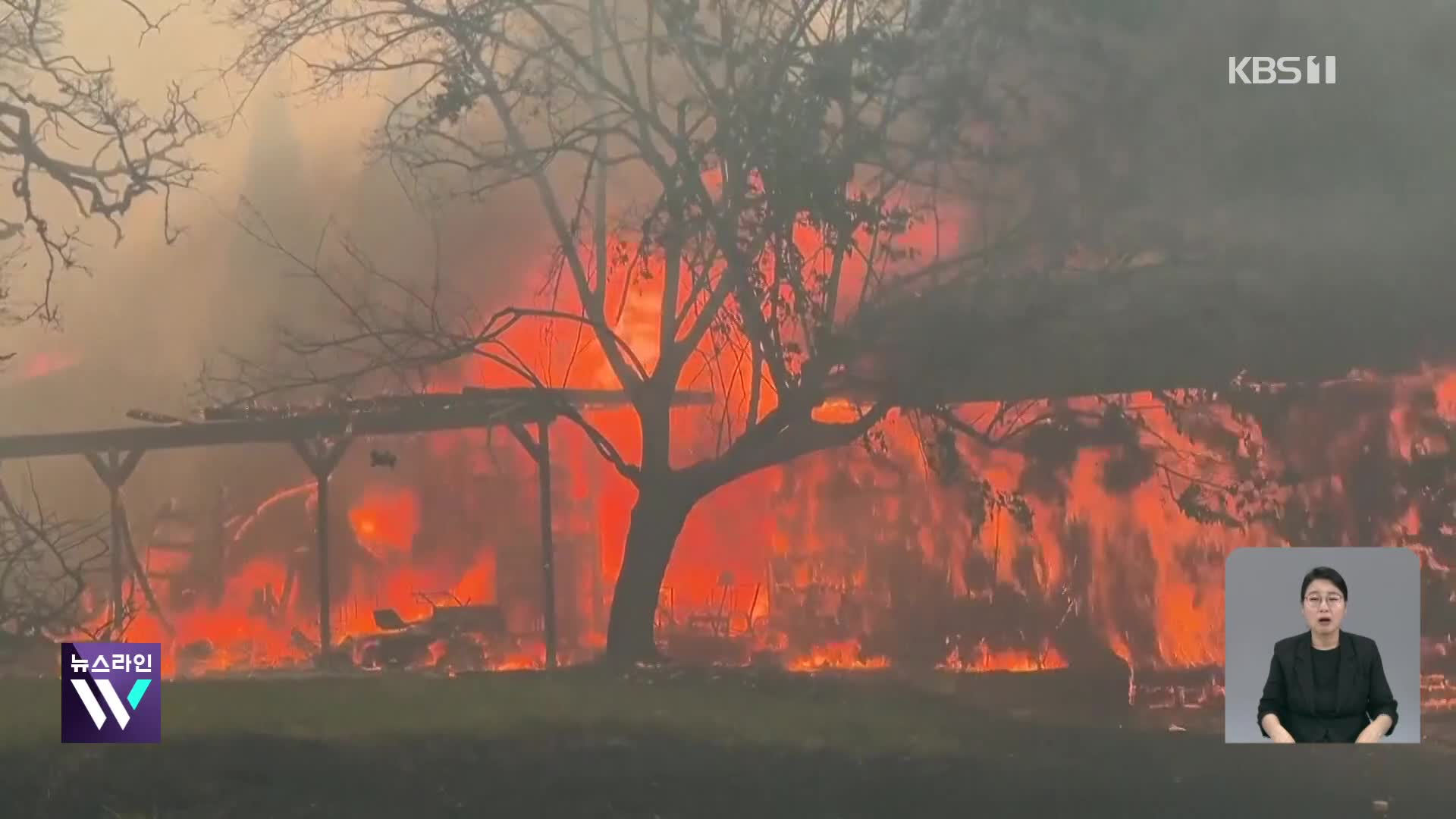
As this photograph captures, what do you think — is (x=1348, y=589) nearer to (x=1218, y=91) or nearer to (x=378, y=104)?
(x=1218, y=91)

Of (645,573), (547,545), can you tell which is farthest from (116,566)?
(645,573)

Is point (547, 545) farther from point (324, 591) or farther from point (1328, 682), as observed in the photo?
point (1328, 682)

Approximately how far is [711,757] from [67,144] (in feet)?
7.68

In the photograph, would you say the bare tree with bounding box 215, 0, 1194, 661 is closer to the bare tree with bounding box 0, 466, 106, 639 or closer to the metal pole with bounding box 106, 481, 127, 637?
the metal pole with bounding box 106, 481, 127, 637

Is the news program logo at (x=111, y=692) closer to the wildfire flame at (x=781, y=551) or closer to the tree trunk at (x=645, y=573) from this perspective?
the wildfire flame at (x=781, y=551)

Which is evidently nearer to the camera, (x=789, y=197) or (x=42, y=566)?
(x=789, y=197)

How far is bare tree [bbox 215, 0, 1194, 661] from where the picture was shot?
265 centimetres

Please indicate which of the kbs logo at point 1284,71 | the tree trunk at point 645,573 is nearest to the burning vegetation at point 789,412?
the tree trunk at point 645,573

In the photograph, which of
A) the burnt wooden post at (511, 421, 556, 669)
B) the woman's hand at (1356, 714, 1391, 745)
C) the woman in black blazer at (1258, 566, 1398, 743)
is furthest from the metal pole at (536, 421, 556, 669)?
the woman's hand at (1356, 714, 1391, 745)

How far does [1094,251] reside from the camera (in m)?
2.65

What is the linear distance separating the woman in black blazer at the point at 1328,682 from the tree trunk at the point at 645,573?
1.47 meters

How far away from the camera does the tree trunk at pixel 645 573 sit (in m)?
2.64

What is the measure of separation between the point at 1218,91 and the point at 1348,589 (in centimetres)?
125

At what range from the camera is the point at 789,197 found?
266 centimetres
